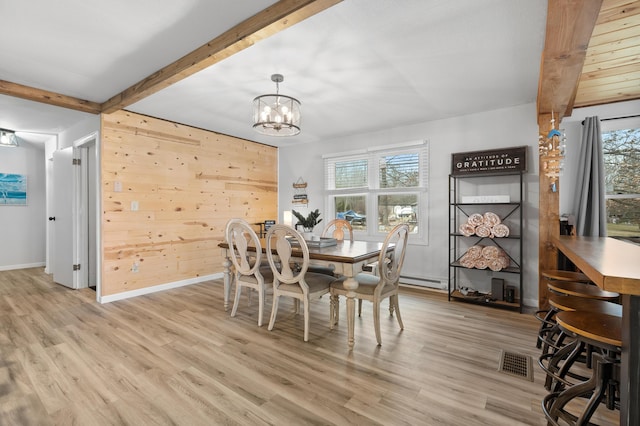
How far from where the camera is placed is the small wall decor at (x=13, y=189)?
18.4 feet

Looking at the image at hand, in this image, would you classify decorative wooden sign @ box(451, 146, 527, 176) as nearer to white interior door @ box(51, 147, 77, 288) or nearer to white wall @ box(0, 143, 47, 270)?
white interior door @ box(51, 147, 77, 288)

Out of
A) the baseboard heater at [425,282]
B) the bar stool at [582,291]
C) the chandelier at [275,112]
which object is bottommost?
the baseboard heater at [425,282]

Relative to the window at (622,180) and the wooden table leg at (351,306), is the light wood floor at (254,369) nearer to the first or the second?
the wooden table leg at (351,306)

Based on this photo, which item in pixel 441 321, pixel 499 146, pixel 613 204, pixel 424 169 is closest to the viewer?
pixel 441 321

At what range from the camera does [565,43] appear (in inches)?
69.8

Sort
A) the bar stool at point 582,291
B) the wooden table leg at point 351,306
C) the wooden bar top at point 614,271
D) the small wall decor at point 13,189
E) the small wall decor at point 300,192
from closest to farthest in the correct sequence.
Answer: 1. the wooden bar top at point 614,271
2. the bar stool at point 582,291
3. the wooden table leg at point 351,306
4. the small wall decor at point 13,189
5. the small wall decor at point 300,192

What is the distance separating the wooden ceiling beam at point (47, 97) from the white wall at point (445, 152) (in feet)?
10.8

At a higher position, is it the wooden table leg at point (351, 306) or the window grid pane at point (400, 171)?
Answer: the window grid pane at point (400, 171)

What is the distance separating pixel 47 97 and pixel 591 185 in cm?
600

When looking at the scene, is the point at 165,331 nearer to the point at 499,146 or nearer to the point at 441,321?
the point at 441,321

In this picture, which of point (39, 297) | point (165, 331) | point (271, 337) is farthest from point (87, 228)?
point (271, 337)

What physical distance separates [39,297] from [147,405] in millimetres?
3345

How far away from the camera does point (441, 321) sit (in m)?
3.10

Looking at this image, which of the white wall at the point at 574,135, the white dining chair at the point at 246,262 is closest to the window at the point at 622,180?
the white wall at the point at 574,135
